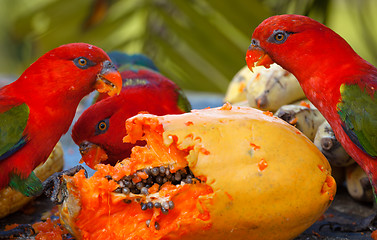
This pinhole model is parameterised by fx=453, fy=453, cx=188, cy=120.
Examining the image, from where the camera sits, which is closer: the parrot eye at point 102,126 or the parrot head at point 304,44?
the parrot head at point 304,44

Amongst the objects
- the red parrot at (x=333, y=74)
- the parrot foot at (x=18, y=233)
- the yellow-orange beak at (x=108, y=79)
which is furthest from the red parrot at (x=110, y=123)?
the red parrot at (x=333, y=74)

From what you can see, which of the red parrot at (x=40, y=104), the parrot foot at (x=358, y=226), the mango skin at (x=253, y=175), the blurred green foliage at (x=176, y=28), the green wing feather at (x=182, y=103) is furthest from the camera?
the blurred green foliage at (x=176, y=28)

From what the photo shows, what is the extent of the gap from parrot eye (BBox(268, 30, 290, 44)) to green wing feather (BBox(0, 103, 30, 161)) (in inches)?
25.3

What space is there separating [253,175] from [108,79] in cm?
45

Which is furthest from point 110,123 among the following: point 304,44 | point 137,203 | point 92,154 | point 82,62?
point 304,44

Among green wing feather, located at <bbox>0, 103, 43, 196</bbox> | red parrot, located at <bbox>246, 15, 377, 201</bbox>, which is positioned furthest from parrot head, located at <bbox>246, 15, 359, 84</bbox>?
green wing feather, located at <bbox>0, 103, 43, 196</bbox>

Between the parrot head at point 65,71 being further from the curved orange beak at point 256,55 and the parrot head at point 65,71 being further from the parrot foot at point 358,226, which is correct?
the parrot foot at point 358,226

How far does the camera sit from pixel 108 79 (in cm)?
117

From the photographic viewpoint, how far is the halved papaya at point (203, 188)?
3.25ft

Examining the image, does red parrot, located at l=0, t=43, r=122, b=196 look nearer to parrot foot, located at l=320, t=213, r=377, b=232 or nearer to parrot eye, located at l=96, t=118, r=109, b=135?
parrot eye, located at l=96, t=118, r=109, b=135

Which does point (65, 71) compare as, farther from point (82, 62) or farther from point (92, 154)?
point (92, 154)

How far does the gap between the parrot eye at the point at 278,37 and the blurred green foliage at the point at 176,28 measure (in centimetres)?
145

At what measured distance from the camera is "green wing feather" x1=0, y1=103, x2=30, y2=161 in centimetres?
108

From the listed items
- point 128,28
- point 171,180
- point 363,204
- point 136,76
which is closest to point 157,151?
point 171,180
